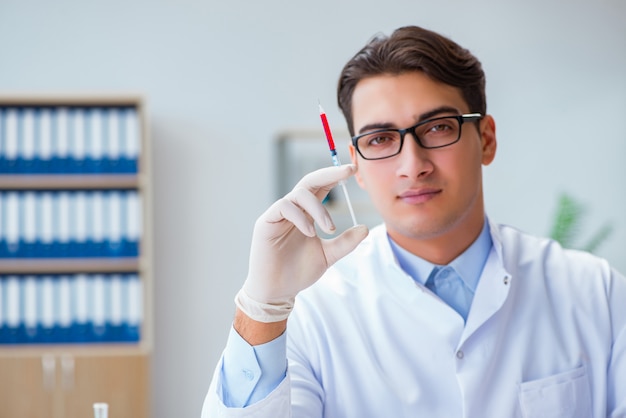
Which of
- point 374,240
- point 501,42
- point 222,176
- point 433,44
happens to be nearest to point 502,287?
point 374,240

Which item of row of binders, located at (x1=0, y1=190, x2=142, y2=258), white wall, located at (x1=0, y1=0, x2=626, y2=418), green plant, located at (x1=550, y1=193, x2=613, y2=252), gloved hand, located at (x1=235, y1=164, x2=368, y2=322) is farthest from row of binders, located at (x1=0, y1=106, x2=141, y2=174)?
gloved hand, located at (x1=235, y1=164, x2=368, y2=322)

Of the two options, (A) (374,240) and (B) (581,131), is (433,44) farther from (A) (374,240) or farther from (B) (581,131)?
(B) (581,131)

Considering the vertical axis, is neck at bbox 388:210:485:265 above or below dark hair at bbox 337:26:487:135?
below

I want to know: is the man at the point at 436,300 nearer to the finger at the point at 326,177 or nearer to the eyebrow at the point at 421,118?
the eyebrow at the point at 421,118

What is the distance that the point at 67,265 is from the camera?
3.42 meters

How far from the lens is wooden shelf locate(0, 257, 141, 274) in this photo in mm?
3402

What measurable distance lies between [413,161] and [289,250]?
1.04 ft

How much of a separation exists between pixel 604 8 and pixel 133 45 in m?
2.44

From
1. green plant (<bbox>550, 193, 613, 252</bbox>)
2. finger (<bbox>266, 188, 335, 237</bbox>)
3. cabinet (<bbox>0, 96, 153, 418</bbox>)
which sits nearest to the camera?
finger (<bbox>266, 188, 335, 237</bbox>)

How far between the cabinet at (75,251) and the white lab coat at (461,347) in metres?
2.02

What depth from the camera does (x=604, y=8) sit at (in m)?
4.07

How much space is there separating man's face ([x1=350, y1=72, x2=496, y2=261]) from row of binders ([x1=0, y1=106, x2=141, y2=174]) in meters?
2.10

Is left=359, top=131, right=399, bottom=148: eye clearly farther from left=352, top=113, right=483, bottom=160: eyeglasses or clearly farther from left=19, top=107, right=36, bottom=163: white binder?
left=19, top=107, right=36, bottom=163: white binder

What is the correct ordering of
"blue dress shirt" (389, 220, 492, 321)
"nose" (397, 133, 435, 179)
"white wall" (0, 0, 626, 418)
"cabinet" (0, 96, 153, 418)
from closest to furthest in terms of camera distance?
"nose" (397, 133, 435, 179) < "blue dress shirt" (389, 220, 492, 321) < "cabinet" (0, 96, 153, 418) < "white wall" (0, 0, 626, 418)
